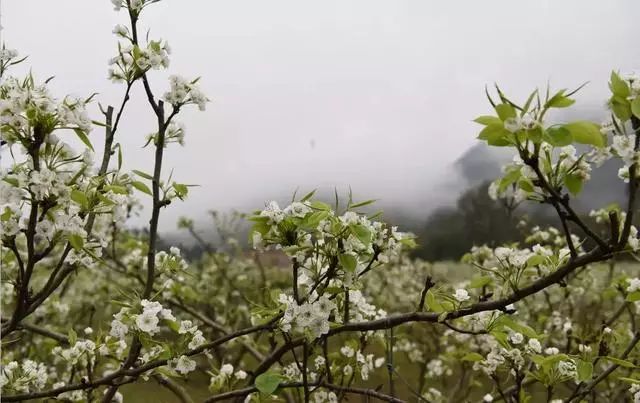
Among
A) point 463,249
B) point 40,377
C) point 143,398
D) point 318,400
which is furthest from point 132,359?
point 463,249

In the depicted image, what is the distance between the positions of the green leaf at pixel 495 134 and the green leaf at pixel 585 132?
0.10 metres

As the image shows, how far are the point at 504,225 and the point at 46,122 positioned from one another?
3.01 metres

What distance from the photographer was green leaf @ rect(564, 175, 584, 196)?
116 cm

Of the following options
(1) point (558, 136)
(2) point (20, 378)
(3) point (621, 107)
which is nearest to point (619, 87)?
(3) point (621, 107)

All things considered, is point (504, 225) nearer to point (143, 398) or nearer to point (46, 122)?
point (143, 398)

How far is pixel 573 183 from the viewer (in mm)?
1164

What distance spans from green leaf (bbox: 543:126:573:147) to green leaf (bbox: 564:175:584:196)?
0.16 m

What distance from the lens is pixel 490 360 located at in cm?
180

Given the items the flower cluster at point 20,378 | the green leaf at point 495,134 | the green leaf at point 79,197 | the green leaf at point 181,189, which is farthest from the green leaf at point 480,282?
the flower cluster at point 20,378

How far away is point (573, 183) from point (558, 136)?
0.60 ft

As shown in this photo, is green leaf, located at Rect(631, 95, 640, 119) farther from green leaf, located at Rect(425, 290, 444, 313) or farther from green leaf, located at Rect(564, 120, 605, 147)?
green leaf, located at Rect(425, 290, 444, 313)

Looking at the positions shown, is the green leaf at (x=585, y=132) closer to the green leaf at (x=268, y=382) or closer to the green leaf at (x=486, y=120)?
the green leaf at (x=486, y=120)

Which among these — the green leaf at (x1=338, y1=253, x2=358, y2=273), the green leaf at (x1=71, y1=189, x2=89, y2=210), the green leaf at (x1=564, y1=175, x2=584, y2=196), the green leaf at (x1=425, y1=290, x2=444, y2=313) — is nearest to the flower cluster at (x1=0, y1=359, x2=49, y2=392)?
the green leaf at (x1=71, y1=189, x2=89, y2=210)

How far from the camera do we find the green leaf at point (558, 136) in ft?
3.33
